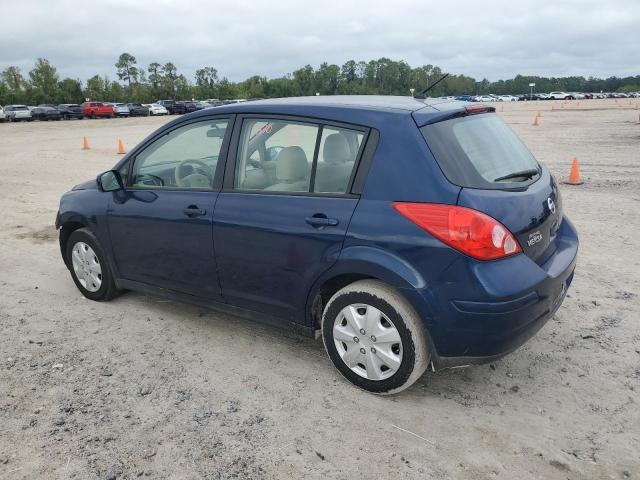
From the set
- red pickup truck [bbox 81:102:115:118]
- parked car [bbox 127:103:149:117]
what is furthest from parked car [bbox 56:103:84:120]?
parked car [bbox 127:103:149:117]

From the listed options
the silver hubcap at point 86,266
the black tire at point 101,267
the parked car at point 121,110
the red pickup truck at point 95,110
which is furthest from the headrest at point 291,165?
the parked car at point 121,110

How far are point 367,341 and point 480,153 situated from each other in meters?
1.31

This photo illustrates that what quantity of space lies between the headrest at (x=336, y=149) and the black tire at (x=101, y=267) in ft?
7.79

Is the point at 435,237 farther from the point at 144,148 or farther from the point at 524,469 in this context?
the point at 144,148

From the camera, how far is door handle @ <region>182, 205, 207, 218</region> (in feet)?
12.7

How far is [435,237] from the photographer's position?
2953 millimetres

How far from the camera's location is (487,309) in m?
2.90

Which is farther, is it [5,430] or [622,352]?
[622,352]

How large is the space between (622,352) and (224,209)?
9.60ft

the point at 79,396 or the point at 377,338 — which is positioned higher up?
the point at 377,338

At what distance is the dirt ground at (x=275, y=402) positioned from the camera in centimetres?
280

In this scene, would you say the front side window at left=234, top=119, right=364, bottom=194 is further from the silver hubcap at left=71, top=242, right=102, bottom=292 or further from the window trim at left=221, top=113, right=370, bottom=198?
the silver hubcap at left=71, top=242, right=102, bottom=292

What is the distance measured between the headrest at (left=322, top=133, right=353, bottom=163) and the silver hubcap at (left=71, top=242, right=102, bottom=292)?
2.52 metres

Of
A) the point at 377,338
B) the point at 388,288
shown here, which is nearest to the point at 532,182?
the point at 388,288
